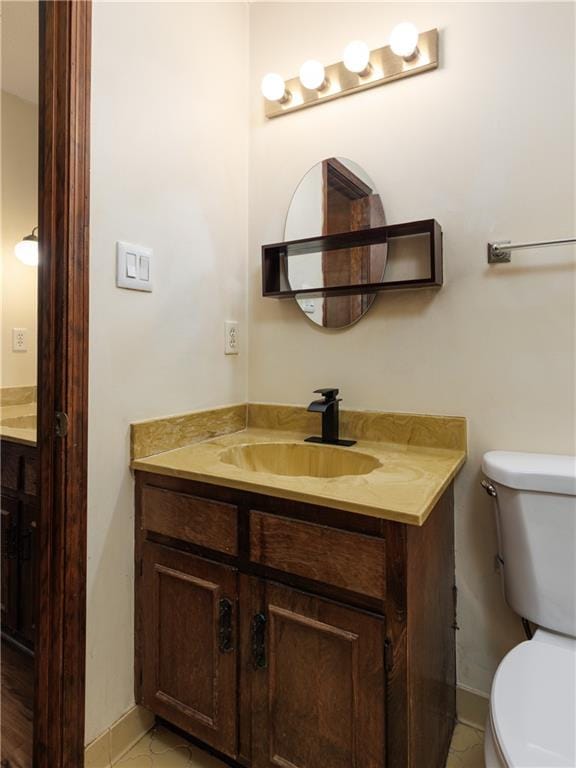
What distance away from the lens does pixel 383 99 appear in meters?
1.35

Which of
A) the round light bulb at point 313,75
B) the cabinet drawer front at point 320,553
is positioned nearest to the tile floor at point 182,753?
the cabinet drawer front at point 320,553

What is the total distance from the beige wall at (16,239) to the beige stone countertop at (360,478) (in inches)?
46.7

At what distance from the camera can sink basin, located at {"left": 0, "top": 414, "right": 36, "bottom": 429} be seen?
1.66 m

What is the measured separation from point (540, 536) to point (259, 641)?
709mm

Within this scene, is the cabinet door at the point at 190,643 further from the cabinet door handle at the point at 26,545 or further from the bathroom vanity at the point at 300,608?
the cabinet door handle at the point at 26,545

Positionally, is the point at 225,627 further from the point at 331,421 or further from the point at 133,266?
the point at 133,266

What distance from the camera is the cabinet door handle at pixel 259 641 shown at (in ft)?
3.14

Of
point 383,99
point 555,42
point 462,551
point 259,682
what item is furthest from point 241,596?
point 555,42

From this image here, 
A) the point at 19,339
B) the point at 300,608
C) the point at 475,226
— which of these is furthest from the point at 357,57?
the point at 19,339

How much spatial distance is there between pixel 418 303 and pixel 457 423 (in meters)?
0.39

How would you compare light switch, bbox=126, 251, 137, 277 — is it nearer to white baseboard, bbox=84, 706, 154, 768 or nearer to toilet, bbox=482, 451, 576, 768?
toilet, bbox=482, 451, 576, 768

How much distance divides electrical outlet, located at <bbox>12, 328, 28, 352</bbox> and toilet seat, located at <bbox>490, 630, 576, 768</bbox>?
2.15m

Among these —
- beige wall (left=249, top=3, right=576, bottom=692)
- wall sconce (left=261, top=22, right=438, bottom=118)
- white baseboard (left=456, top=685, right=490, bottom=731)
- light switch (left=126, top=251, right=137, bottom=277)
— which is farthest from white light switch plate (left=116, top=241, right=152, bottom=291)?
white baseboard (left=456, top=685, right=490, bottom=731)

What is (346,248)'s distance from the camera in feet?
4.57
